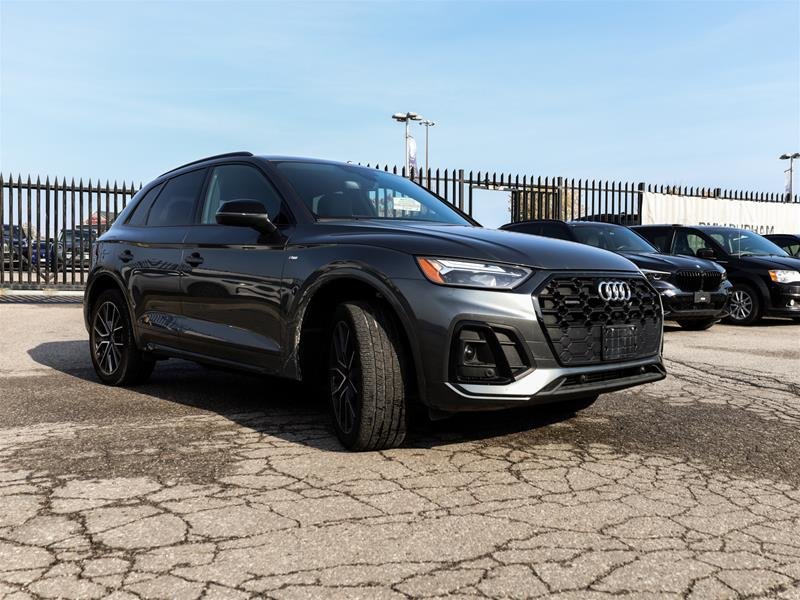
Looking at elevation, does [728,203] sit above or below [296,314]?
above

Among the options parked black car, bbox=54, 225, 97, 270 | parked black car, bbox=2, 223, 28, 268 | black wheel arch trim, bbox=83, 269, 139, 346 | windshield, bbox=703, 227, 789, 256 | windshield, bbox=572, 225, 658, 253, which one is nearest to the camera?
black wheel arch trim, bbox=83, 269, 139, 346

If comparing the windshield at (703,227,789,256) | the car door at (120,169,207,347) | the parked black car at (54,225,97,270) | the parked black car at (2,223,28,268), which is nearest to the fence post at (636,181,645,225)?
the windshield at (703,227,789,256)

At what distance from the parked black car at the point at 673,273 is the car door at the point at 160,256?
527 cm

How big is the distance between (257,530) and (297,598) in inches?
23.8

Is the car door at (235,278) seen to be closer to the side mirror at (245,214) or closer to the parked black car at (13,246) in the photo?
the side mirror at (245,214)

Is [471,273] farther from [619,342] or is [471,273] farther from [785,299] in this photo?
[785,299]

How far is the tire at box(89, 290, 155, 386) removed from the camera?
5.86 meters

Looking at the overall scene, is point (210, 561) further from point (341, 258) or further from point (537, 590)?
point (341, 258)

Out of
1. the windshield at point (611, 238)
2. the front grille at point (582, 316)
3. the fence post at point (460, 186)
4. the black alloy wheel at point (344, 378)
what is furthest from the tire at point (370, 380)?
the fence post at point (460, 186)

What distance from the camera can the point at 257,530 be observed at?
2850 millimetres

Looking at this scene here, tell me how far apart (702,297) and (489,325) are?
7.63 metres

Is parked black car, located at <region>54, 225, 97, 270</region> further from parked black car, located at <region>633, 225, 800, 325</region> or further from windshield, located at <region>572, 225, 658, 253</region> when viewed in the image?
parked black car, located at <region>633, 225, 800, 325</region>

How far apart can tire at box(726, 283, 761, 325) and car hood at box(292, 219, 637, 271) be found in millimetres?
8647

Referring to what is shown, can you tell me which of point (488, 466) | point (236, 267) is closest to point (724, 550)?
point (488, 466)
